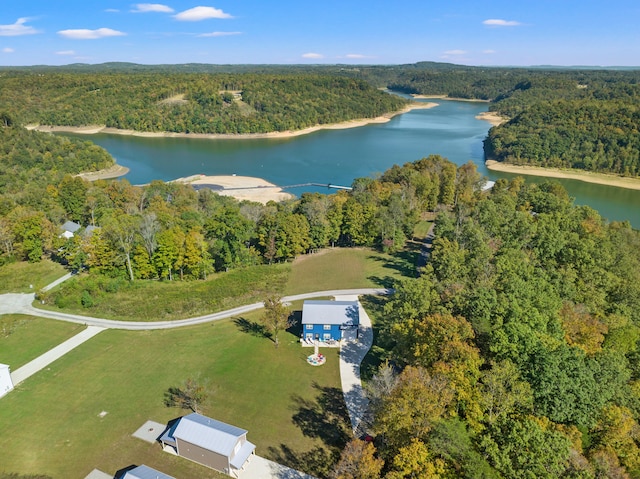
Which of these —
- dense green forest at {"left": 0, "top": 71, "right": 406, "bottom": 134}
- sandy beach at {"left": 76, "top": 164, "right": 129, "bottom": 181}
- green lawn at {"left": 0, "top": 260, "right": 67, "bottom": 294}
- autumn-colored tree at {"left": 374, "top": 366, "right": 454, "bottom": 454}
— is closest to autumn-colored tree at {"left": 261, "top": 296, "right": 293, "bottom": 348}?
autumn-colored tree at {"left": 374, "top": 366, "right": 454, "bottom": 454}

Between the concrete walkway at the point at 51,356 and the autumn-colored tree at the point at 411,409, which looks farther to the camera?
the concrete walkway at the point at 51,356

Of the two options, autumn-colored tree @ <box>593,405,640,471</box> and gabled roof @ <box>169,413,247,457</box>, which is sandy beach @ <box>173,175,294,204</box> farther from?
autumn-colored tree @ <box>593,405,640,471</box>

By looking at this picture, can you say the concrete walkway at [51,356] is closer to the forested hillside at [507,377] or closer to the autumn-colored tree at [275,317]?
the autumn-colored tree at [275,317]

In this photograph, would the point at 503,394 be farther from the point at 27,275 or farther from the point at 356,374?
the point at 27,275

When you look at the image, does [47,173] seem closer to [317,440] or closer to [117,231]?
[117,231]

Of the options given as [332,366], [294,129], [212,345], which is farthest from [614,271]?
[294,129]

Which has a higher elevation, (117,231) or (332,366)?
(117,231)

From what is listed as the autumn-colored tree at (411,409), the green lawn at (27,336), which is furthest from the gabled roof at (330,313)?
the green lawn at (27,336)

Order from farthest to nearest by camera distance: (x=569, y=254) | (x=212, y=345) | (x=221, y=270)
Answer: (x=221, y=270) → (x=569, y=254) → (x=212, y=345)
